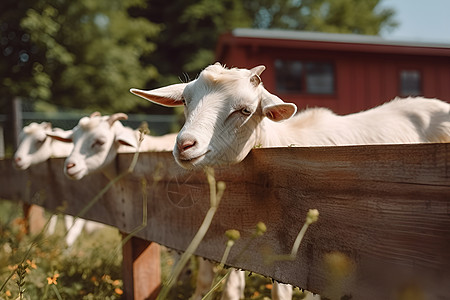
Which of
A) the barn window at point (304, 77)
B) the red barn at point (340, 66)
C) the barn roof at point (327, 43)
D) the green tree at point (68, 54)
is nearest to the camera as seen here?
the barn roof at point (327, 43)

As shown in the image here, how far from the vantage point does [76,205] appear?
375cm

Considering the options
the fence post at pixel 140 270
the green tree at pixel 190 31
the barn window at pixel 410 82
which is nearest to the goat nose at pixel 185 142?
the fence post at pixel 140 270

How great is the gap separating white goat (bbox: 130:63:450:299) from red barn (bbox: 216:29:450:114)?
11.0 meters

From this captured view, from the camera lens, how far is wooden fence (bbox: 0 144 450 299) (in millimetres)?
1126

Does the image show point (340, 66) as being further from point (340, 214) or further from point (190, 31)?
point (190, 31)

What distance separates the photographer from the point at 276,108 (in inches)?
86.9

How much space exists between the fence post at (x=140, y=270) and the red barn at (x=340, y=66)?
37.2 ft

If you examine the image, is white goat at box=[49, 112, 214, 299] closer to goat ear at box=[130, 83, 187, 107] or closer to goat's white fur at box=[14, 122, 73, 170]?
goat ear at box=[130, 83, 187, 107]

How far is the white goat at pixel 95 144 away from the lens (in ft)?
12.0

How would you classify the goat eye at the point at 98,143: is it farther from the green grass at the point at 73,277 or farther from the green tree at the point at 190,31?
the green tree at the point at 190,31

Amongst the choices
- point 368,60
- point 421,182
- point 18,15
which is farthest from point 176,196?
point 18,15

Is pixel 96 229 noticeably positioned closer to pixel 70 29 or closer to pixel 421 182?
pixel 421 182

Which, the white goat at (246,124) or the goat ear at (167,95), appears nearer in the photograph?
the white goat at (246,124)

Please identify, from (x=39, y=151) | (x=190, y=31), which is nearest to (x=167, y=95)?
(x=39, y=151)
